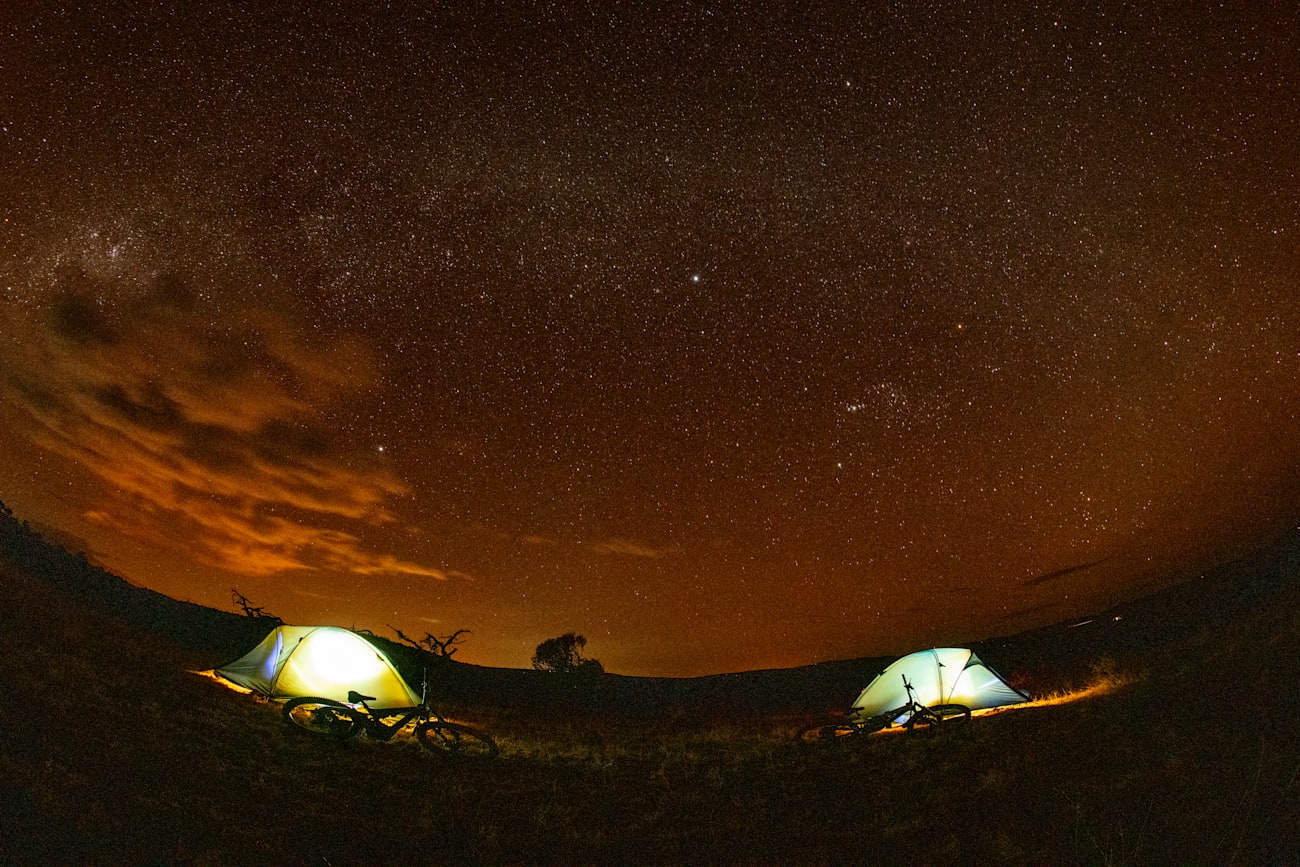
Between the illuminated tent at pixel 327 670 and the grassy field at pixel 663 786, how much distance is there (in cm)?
49

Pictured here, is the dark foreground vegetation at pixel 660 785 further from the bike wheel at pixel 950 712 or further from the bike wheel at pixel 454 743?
the bike wheel at pixel 950 712

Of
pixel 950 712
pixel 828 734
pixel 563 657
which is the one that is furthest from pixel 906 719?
pixel 563 657

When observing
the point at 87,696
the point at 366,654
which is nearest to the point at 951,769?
the point at 366,654

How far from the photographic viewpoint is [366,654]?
11.4m

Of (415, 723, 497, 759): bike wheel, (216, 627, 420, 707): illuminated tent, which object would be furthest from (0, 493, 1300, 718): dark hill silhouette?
(415, 723, 497, 759): bike wheel

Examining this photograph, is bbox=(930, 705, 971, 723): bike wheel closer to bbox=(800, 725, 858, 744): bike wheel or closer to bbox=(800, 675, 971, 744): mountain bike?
bbox=(800, 675, 971, 744): mountain bike

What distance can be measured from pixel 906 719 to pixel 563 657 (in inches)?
1612

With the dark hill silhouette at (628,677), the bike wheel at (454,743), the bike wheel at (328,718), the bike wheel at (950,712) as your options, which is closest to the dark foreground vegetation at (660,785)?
the bike wheel at (328,718)

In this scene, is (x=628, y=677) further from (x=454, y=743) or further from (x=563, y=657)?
(x=454, y=743)

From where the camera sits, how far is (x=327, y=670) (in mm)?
11148

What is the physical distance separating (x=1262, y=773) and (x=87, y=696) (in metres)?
13.0

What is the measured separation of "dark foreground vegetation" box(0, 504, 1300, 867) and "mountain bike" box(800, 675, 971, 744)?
0.63m

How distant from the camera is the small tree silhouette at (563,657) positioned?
49.5 metres

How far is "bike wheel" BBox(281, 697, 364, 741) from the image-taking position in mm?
9586
